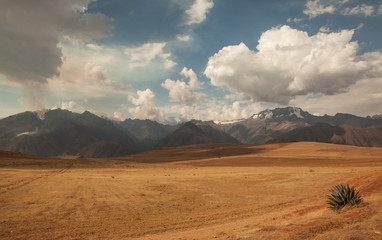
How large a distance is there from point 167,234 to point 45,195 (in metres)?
13.8

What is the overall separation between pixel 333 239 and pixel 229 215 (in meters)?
8.27

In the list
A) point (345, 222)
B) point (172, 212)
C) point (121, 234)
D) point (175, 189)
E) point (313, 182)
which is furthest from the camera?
point (313, 182)

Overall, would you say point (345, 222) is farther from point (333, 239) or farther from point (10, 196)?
point (10, 196)

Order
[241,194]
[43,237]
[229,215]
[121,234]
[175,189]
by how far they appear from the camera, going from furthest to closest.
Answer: [175,189] → [241,194] → [229,215] → [121,234] → [43,237]

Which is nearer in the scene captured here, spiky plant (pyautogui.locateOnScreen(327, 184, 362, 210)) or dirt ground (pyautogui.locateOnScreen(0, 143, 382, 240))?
dirt ground (pyautogui.locateOnScreen(0, 143, 382, 240))

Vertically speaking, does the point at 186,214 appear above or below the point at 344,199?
below

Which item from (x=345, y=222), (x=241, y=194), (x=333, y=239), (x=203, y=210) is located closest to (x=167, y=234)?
(x=203, y=210)

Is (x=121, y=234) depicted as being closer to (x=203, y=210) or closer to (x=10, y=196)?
(x=203, y=210)

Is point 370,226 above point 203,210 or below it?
above

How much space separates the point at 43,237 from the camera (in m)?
10.8

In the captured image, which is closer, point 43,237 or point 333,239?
point 333,239

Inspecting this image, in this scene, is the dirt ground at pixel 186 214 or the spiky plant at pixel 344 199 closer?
the dirt ground at pixel 186 214

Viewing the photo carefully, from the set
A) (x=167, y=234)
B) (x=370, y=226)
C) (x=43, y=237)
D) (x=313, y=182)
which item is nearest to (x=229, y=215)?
(x=167, y=234)

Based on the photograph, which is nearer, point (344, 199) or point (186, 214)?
point (344, 199)
